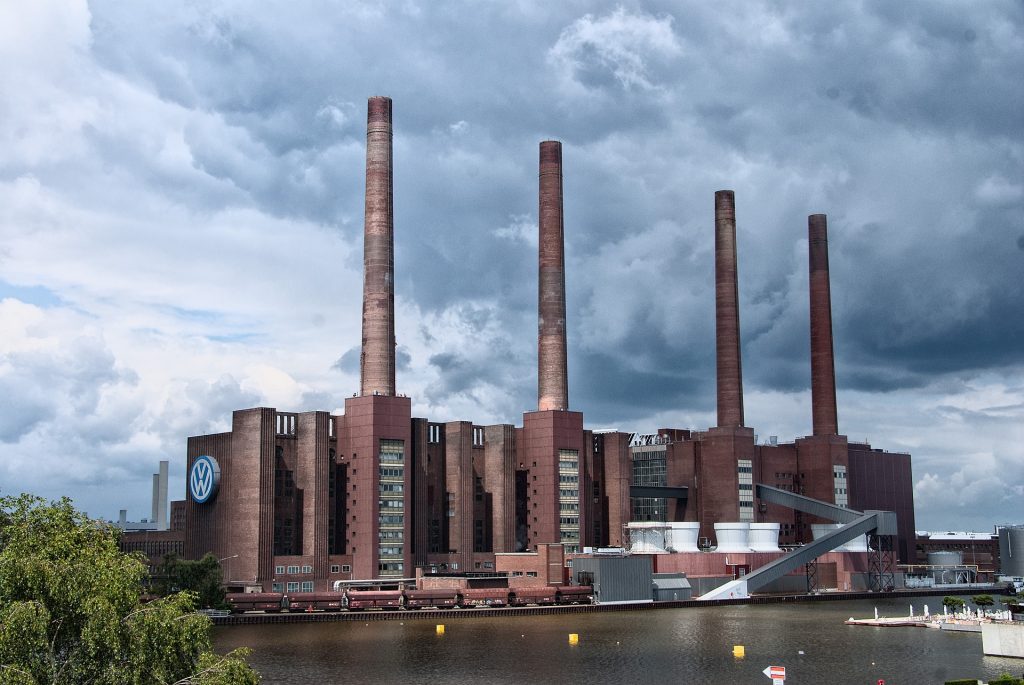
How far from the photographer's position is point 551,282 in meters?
168

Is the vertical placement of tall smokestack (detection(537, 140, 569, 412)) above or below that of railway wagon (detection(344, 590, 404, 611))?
above

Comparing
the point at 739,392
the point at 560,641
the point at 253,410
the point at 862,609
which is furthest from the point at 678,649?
the point at 739,392

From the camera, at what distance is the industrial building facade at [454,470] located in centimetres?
15112

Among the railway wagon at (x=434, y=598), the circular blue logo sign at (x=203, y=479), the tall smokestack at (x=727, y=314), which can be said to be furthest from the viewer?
the tall smokestack at (x=727, y=314)

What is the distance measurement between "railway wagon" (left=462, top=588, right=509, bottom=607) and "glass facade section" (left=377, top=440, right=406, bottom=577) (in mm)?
14504

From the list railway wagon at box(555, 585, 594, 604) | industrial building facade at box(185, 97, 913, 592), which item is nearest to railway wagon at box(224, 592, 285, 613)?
industrial building facade at box(185, 97, 913, 592)

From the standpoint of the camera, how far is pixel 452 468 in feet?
562

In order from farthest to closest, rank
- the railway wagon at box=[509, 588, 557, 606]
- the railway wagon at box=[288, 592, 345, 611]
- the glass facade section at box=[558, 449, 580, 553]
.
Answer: the glass facade section at box=[558, 449, 580, 553] < the railway wagon at box=[509, 588, 557, 606] < the railway wagon at box=[288, 592, 345, 611]

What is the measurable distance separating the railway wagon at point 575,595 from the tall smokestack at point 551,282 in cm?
3197

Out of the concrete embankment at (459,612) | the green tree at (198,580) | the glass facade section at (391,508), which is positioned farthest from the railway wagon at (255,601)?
the glass facade section at (391,508)

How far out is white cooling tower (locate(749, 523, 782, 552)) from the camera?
7092 inches

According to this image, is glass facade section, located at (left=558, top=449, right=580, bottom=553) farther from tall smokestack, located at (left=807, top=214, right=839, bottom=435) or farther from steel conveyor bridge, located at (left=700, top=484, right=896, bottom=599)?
tall smokestack, located at (left=807, top=214, right=839, bottom=435)

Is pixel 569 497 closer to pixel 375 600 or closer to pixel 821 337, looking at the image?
pixel 375 600

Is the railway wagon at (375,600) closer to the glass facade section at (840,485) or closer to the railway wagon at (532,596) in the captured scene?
the railway wagon at (532,596)
